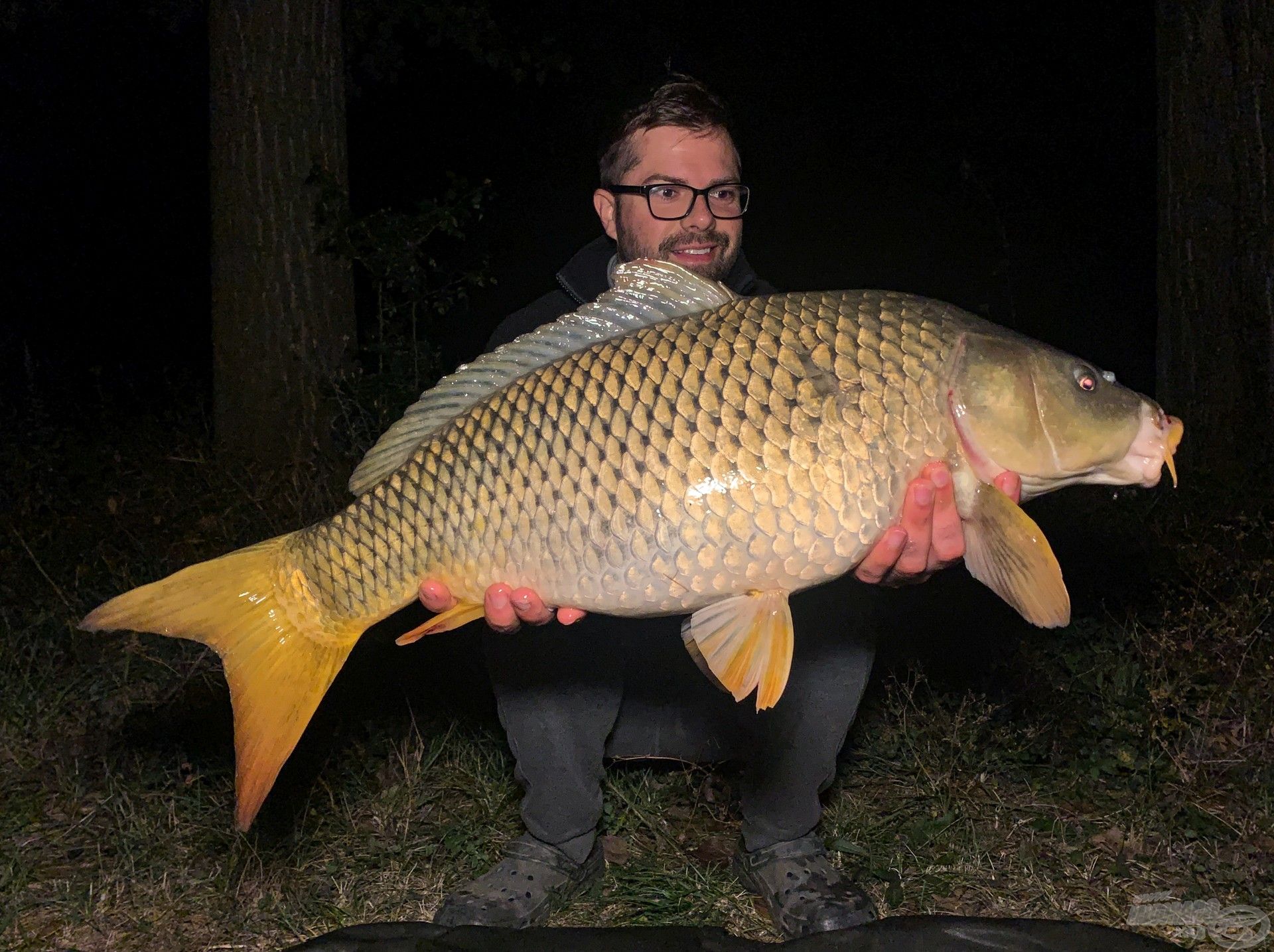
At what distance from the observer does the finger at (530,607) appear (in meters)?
1.64

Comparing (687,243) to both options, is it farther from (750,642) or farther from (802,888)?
(802,888)

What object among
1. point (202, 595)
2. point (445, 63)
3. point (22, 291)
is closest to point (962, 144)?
point (445, 63)

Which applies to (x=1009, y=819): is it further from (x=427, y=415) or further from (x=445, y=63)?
(x=445, y=63)

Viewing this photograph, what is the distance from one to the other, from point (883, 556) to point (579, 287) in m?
1.02

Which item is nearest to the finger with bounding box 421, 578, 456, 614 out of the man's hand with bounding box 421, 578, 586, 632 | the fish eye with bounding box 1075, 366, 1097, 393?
the man's hand with bounding box 421, 578, 586, 632

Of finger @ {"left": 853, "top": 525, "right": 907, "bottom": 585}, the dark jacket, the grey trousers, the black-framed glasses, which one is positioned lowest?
the grey trousers

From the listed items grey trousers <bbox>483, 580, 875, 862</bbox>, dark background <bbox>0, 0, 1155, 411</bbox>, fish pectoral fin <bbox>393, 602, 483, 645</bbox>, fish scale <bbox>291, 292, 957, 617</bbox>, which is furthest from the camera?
dark background <bbox>0, 0, 1155, 411</bbox>

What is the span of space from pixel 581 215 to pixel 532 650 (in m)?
10.0

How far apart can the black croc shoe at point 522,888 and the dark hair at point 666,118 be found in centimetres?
131

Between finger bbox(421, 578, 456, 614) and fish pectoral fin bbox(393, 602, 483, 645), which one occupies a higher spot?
finger bbox(421, 578, 456, 614)

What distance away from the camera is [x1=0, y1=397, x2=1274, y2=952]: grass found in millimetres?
2094

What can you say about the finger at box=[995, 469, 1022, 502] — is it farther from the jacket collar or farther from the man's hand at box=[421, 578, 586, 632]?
the jacket collar

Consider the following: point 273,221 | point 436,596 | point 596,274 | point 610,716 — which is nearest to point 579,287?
point 596,274

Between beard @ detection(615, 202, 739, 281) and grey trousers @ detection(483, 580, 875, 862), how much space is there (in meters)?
0.68
